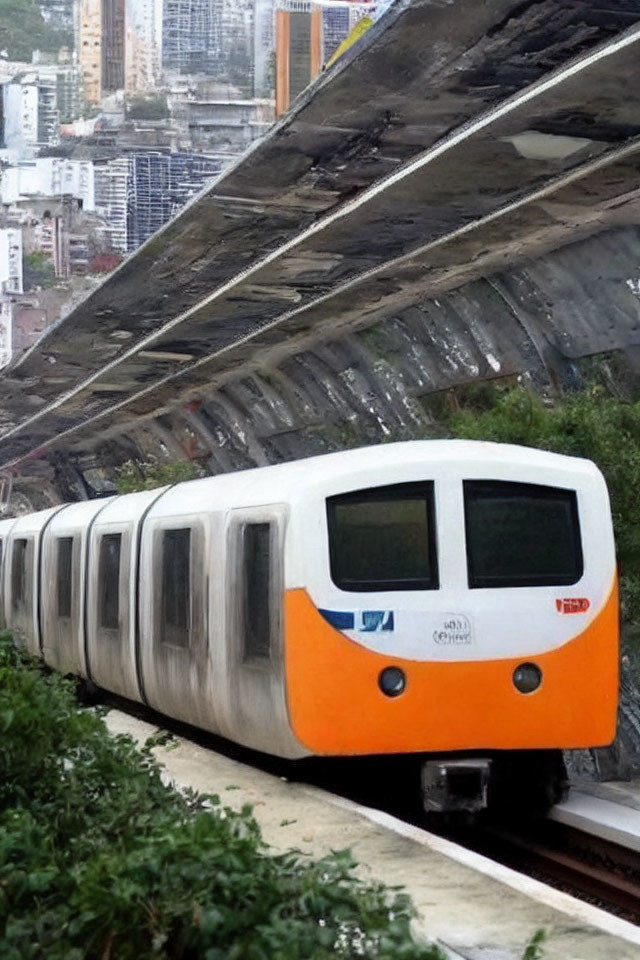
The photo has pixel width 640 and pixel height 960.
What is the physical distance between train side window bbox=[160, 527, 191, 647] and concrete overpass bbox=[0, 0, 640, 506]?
125 inches

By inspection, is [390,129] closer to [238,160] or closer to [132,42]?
[238,160]

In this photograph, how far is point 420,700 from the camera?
10719 mm

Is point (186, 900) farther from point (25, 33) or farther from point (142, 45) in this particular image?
point (25, 33)

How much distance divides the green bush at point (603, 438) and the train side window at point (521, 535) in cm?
302

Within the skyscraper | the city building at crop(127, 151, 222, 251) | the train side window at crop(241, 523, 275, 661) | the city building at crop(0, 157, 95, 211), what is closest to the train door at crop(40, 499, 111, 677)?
the train side window at crop(241, 523, 275, 661)

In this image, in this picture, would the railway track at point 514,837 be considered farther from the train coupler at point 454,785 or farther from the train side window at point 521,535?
the train side window at point 521,535

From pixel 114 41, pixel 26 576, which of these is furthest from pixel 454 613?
pixel 114 41

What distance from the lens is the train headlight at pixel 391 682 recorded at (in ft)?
35.1

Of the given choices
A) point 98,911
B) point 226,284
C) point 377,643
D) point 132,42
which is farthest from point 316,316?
point 132,42

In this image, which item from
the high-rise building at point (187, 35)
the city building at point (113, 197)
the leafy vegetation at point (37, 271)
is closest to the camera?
the city building at point (113, 197)

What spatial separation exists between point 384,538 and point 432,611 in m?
0.49

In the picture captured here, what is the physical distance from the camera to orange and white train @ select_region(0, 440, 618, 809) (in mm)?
10680

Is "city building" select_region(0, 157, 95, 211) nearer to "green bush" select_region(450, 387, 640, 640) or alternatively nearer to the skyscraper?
the skyscraper

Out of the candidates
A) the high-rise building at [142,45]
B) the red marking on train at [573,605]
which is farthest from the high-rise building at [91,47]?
the red marking on train at [573,605]
